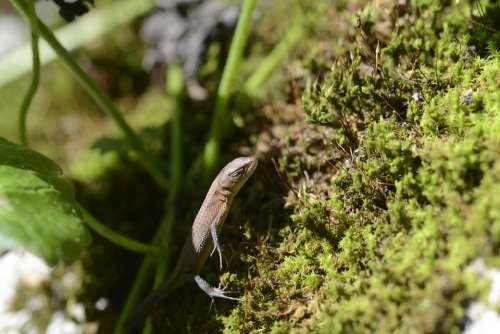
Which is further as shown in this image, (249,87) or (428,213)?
(249,87)

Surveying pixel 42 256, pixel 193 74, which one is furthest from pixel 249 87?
pixel 42 256

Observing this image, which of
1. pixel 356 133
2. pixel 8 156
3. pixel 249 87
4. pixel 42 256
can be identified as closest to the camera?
pixel 42 256

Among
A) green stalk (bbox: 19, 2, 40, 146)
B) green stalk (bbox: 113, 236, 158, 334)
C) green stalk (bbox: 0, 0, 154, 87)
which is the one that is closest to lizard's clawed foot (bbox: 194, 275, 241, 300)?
green stalk (bbox: 113, 236, 158, 334)

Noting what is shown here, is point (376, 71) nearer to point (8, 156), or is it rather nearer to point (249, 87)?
point (249, 87)

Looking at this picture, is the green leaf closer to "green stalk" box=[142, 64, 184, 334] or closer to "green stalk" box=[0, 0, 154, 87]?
"green stalk" box=[142, 64, 184, 334]

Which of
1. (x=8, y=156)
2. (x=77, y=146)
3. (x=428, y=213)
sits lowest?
(x=428, y=213)

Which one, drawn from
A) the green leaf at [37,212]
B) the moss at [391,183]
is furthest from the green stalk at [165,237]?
the green leaf at [37,212]

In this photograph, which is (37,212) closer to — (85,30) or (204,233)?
(204,233)
